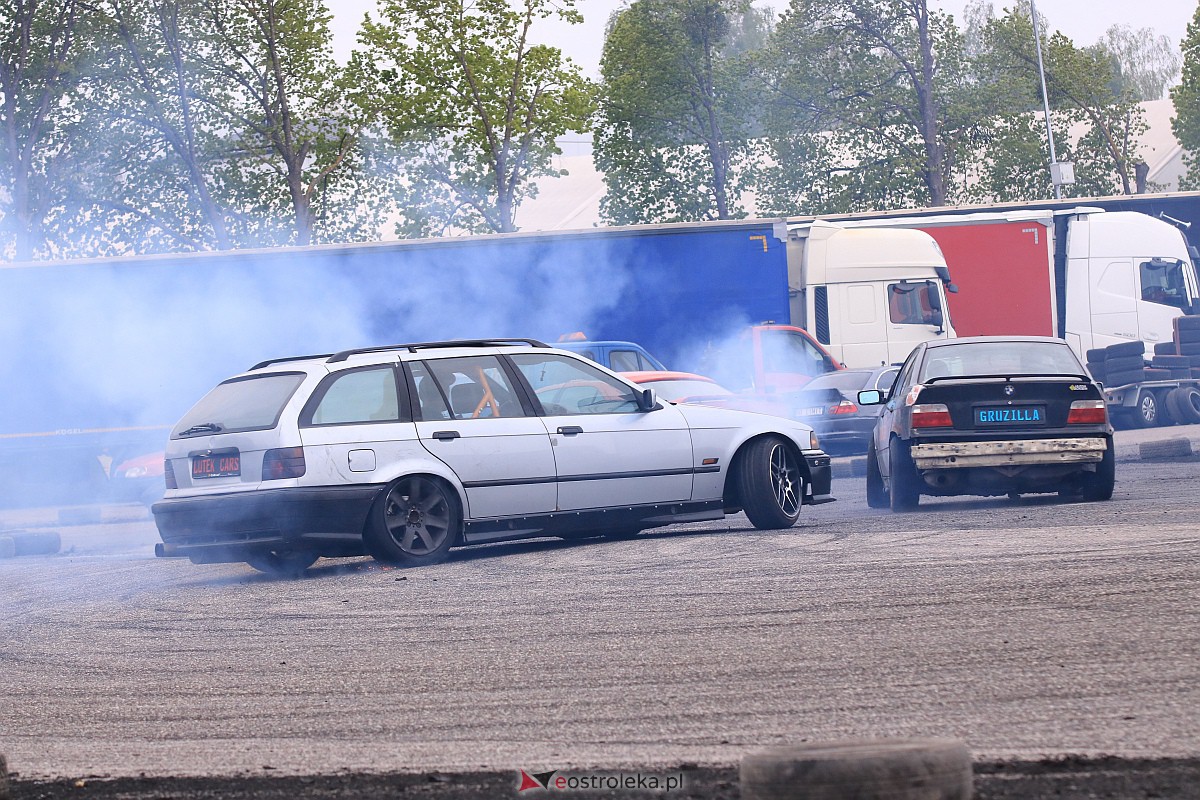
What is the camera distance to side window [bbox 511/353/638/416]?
1058 cm

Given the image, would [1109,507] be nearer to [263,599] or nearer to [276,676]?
[263,599]

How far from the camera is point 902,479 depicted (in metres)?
12.2

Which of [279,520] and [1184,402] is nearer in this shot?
[279,520]

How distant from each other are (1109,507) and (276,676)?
7.04 metres

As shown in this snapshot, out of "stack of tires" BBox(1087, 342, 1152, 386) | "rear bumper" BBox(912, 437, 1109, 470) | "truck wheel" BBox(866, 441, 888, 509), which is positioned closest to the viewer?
"rear bumper" BBox(912, 437, 1109, 470)

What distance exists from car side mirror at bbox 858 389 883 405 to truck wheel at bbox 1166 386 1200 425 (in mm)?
13650

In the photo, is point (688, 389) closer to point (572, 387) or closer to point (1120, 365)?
point (572, 387)

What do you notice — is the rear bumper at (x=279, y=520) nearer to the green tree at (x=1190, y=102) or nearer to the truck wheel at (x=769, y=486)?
the truck wheel at (x=769, y=486)

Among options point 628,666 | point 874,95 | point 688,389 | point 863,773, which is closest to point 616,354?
point 688,389

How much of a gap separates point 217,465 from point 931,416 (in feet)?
17.5

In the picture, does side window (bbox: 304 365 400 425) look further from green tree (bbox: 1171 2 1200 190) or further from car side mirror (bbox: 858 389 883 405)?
green tree (bbox: 1171 2 1200 190)

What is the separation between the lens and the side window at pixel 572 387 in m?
10.6

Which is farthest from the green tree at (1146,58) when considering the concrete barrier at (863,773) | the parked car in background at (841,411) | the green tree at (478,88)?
the concrete barrier at (863,773)

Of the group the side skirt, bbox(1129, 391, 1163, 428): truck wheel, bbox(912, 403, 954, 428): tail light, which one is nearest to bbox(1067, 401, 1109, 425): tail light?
bbox(912, 403, 954, 428): tail light
